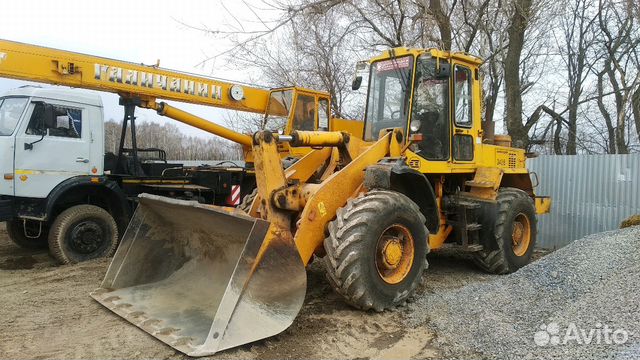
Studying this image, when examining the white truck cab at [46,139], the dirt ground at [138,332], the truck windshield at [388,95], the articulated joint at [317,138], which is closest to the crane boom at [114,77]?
the white truck cab at [46,139]

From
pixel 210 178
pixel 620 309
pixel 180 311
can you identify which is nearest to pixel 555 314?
pixel 620 309

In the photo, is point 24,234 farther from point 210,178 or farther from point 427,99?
point 427,99

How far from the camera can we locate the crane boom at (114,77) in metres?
6.89

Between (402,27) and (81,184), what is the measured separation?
8.08 metres

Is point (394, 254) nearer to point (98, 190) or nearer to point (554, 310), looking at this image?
point (554, 310)

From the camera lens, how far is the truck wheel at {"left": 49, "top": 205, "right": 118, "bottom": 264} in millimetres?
7105

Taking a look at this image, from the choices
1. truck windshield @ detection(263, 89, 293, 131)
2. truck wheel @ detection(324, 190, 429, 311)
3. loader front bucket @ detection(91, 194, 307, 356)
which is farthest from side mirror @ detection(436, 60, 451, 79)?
truck windshield @ detection(263, 89, 293, 131)

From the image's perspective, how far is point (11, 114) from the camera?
281 inches

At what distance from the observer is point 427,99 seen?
625 centimetres

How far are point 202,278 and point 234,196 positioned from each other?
4.19 metres

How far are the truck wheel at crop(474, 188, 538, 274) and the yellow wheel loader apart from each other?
18 millimetres

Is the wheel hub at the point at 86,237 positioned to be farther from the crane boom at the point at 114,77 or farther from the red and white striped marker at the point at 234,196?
the red and white striped marker at the point at 234,196

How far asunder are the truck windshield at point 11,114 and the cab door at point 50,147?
14cm

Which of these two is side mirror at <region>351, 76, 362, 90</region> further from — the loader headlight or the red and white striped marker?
the red and white striped marker
